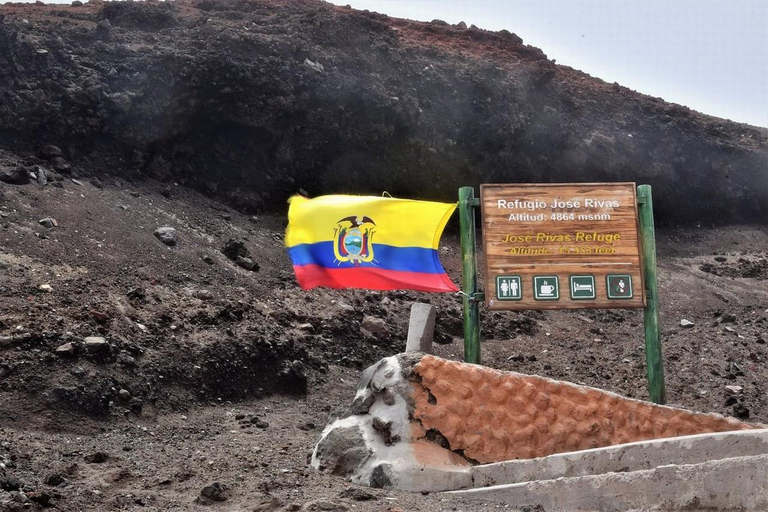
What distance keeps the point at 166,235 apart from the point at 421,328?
17.4ft

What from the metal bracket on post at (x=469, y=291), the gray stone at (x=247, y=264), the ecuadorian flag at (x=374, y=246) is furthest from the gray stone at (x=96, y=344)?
the gray stone at (x=247, y=264)

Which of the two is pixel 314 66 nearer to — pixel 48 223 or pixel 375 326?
pixel 375 326

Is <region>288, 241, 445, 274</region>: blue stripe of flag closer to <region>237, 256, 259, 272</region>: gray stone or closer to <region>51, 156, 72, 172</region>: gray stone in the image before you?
<region>237, 256, 259, 272</region>: gray stone

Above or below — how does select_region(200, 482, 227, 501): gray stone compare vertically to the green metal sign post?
below

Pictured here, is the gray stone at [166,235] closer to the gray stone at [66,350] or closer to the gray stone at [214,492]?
the gray stone at [66,350]

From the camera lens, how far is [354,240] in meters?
6.46

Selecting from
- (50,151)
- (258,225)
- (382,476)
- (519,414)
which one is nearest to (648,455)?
(519,414)

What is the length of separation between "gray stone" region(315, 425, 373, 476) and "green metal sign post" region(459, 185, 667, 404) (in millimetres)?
1367

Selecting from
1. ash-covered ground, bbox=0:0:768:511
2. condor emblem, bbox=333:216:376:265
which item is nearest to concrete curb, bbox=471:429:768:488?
ash-covered ground, bbox=0:0:768:511

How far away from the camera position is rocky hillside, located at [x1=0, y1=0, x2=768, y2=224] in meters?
12.1

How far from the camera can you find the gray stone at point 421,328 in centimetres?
612

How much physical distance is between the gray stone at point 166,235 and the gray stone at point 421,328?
5137 mm

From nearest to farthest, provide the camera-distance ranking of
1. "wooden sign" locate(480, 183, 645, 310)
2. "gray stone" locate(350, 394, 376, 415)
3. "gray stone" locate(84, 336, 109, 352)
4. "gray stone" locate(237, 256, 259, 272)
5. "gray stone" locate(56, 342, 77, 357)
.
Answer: "gray stone" locate(350, 394, 376, 415), "wooden sign" locate(480, 183, 645, 310), "gray stone" locate(56, 342, 77, 357), "gray stone" locate(84, 336, 109, 352), "gray stone" locate(237, 256, 259, 272)

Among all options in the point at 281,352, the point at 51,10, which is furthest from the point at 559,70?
the point at 281,352
